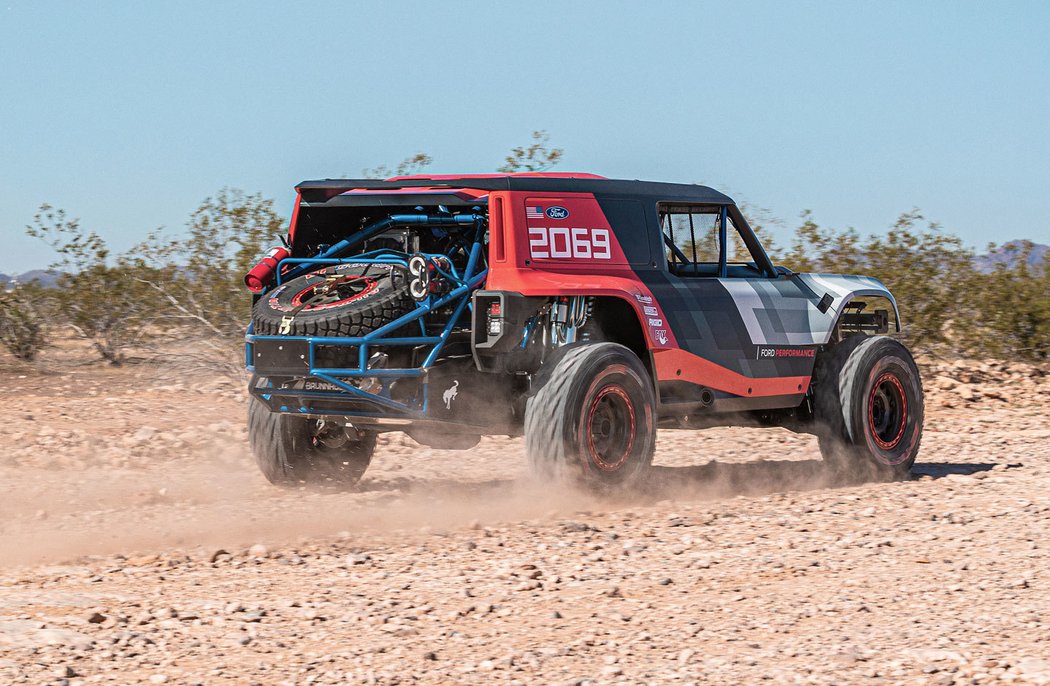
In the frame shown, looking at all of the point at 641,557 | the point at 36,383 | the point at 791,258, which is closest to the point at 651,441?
the point at 641,557

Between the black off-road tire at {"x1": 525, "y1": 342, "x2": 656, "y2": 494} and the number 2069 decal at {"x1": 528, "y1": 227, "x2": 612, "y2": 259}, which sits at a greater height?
the number 2069 decal at {"x1": 528, "y1": 227, "x2": 612, "y2": 259}

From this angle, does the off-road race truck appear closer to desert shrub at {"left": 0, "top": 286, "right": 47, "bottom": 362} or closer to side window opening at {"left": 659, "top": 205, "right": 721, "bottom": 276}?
side window opening at {"left": 659, "top": 205, "right": 721, "bottom": 276}

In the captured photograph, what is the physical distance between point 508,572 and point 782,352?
371 centimetres

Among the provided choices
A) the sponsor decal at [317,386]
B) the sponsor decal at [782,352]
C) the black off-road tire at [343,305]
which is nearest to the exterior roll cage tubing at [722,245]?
the sponsor decal at [782,352]

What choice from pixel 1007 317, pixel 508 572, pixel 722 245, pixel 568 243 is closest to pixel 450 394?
pixel 568 243

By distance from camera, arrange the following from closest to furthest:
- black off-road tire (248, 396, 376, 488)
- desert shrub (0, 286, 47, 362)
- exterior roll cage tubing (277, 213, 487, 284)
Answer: exterior roll cage tubing (277, 213, 487, 284), black off-road tire (248, 396, 376, 488), desert shrub (0, 286, 47, 362)

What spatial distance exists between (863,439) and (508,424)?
2743 mm

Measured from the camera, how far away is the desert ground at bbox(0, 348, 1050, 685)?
4.76 meters

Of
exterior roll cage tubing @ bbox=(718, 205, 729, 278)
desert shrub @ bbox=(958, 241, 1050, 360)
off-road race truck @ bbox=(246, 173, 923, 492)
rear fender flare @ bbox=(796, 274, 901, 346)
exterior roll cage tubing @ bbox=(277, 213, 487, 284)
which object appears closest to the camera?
off-road race truck @ bbox=(246, 173, 923, 492)

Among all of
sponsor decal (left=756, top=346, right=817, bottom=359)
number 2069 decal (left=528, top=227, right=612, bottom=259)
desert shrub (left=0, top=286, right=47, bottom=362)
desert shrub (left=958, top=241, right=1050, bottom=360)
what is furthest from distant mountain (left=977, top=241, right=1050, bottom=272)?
desert shrub (left=0, top=286, right=47, bottom=362)

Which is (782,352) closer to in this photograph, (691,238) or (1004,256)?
(691,238)

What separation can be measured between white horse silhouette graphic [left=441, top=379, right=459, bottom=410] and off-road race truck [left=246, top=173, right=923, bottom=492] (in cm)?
2

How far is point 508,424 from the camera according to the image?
27.0 feet

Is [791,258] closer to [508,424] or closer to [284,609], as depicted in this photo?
[508,424]
